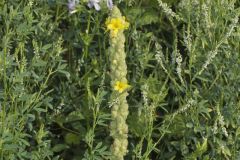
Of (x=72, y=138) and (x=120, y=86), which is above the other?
(x=120, y=86)

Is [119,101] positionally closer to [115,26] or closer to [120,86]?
[120,86]

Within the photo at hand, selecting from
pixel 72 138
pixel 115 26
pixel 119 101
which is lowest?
pixel 72 138

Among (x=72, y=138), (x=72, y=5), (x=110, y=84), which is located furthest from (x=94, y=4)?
(x=72, y=138)

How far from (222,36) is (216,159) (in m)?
0.61

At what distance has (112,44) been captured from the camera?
266 cm

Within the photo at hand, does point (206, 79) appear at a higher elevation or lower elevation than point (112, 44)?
lower

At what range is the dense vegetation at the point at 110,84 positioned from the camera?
9.48ft

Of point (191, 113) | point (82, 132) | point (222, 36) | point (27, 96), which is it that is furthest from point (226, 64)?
point (27, 96)

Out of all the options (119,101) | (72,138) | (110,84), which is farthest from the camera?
(72,138)

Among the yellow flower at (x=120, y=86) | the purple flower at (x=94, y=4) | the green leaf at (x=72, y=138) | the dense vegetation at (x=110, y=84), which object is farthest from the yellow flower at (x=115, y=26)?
the green leaf at (x=72, y=138)

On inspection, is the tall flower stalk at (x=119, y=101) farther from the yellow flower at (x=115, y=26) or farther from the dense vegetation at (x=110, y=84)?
the dense vegetation at (x=110, y=84)

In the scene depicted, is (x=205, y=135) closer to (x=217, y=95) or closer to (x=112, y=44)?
(x=217, y=95)

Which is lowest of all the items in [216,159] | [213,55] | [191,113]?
[216,159]

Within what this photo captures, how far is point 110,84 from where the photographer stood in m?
2.90
